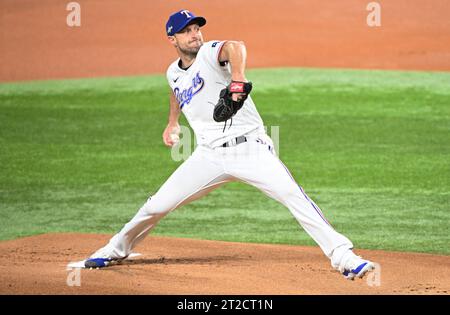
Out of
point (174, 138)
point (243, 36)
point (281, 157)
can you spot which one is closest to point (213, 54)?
point (174, 138)

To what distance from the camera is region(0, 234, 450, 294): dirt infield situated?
17.8ft

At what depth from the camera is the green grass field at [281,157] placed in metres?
8.35

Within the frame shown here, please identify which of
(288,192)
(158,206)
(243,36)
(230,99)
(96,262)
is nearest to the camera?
(230,99)

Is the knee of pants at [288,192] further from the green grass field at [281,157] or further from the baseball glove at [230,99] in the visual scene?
the green grass field at [281,157]

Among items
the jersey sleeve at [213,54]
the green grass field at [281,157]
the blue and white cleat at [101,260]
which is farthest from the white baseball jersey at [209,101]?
the green grass field at [281,157]

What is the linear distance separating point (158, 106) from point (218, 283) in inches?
344

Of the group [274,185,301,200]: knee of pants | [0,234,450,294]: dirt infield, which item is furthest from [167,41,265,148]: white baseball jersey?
[0,234,450,294]: dirt infield

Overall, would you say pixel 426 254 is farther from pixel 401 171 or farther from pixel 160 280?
pixel 401 171

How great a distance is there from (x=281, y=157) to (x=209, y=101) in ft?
19.2

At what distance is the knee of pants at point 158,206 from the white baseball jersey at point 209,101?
478 mm

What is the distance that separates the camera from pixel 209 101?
5664mm

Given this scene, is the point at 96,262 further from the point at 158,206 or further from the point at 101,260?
the point at 158,206

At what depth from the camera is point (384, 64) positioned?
15.8 m

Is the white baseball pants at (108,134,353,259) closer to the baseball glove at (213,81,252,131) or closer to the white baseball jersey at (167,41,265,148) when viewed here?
the white baseball jersey at (167,41,265,148)
